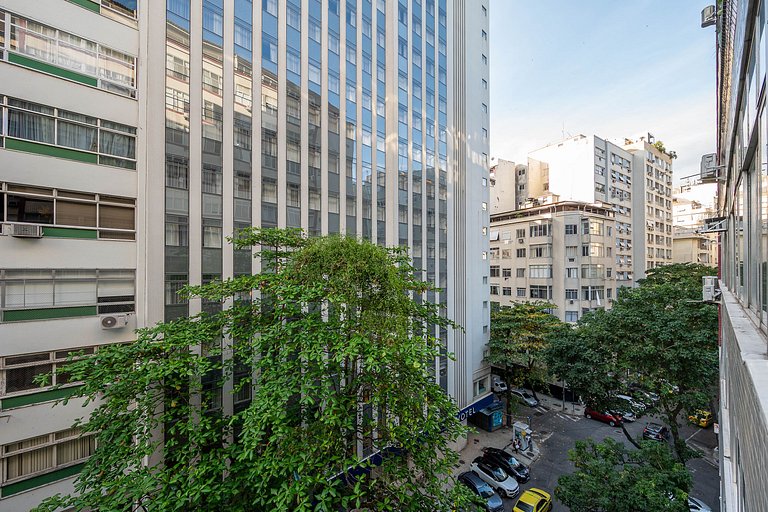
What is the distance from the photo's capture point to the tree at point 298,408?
6.75 m

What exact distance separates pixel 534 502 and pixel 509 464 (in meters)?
3.71

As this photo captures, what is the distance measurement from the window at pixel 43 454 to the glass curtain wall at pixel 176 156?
13.1ft

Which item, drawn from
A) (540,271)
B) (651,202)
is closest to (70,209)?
(540,271)

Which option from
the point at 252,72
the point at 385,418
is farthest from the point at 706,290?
the point at 252,72

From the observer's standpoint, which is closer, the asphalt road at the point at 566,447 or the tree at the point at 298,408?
the tree at the point at 298,408

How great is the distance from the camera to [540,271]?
1299 inches

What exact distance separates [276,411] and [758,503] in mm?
6496

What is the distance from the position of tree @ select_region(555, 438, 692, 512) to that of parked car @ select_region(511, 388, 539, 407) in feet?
50.7

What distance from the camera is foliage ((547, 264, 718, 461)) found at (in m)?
13.6

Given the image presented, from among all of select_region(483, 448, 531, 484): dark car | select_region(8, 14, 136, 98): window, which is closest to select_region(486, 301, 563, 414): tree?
select_region(483, 448, 531, 484): dark car

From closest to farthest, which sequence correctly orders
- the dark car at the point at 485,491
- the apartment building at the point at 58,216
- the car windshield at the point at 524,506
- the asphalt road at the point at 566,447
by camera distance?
the apartment building at the point at 58,216
the car windshield at the point at 524,506
the dark car at the point at 485,491
the asphalt road at the point at 566,447

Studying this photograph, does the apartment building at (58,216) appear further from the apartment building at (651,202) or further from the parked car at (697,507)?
the apartment building at (651,202)

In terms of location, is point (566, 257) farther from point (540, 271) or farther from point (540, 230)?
point (540, 230)

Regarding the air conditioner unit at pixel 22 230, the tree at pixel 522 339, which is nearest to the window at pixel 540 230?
the tree at pixel 522 339
